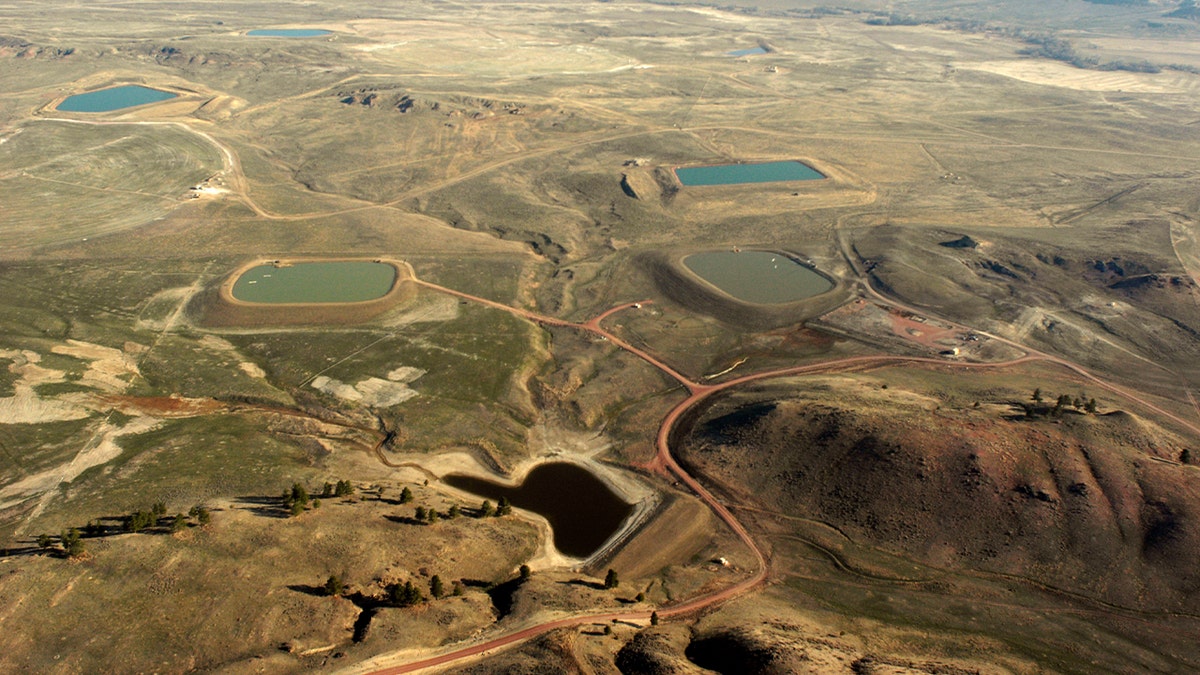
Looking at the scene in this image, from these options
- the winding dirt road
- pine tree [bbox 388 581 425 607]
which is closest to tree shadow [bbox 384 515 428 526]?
pine tree [bbox 388 581 425 607]

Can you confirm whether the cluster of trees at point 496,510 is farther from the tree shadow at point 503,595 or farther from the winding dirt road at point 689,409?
the winding dirt road at point 689,409

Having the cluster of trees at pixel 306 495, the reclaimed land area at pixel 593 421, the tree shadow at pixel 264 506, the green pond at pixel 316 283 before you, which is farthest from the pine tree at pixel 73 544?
the green pond at pixel 316 283

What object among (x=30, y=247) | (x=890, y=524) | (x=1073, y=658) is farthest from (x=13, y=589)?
(x=30, y=247)

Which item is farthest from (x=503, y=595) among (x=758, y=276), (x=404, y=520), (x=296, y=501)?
(x=758, y=276)

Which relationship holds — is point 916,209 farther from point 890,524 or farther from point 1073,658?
point 1073,658

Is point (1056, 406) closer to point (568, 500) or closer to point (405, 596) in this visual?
point (568, 500)
